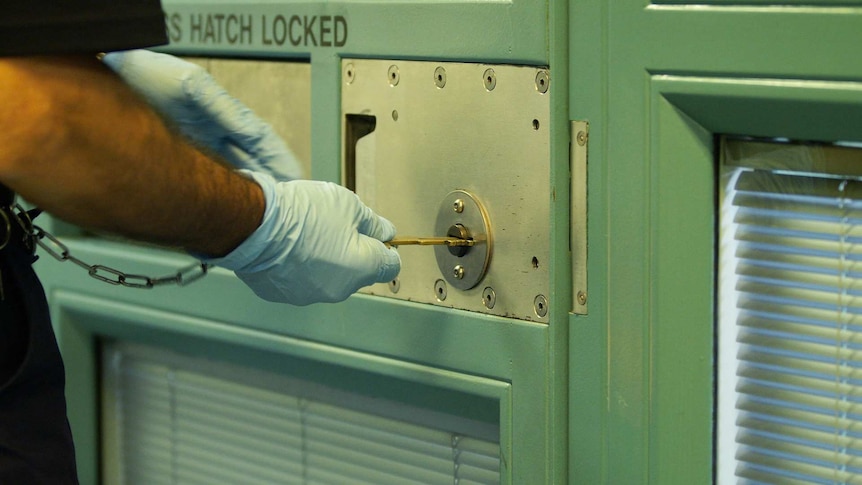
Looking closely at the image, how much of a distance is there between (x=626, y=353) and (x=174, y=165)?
505 mm

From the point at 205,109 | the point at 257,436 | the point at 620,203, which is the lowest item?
the point at 257,436

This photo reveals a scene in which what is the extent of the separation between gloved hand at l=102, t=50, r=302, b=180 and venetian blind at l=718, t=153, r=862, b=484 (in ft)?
1.99

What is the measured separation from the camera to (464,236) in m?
1.30

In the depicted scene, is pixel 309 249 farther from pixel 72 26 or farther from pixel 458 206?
pixel 72 26

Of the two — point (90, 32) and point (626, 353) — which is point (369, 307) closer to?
point (626, 353)

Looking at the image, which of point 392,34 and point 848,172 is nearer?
point 848,172

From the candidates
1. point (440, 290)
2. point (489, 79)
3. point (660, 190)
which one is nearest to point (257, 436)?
point (440, 290)

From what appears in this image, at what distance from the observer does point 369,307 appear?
1392 millimetres

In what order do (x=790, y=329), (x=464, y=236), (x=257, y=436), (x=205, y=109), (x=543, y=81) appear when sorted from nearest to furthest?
1. (x=790, y=329)
2. (x=543, y=81)
3. (x=464, y=236)
4. (x=205, y=109)
5. (x=257, y=436)

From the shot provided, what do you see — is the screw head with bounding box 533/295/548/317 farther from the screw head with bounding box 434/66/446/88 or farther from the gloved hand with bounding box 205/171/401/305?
the screw head with bounding box 434/66/446/88

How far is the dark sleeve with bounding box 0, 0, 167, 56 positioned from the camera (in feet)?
3.04

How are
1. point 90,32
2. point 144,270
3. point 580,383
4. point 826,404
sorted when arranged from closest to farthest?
point 90,32 → point 826,404 → point 580,383 → point 144,270

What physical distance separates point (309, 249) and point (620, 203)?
33cm

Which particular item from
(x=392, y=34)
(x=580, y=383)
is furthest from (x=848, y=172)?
(x=392, y=34)
